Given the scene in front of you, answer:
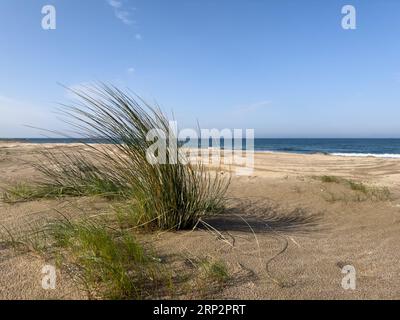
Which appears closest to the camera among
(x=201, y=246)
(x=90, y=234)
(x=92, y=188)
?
(x=90, y=234)

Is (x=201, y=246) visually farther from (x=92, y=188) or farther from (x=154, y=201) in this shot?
(x=92, y=188)

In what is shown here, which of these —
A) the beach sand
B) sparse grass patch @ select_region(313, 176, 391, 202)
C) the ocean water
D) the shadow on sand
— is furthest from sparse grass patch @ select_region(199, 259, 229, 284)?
the ocean water

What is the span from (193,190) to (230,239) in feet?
1.85

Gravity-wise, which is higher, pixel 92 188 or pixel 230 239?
pixel 92 188

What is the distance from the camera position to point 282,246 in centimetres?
276

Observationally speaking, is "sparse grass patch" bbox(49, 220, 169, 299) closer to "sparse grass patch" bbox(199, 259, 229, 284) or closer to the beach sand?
the beach sand

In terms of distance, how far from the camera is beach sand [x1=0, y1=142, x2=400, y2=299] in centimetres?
202

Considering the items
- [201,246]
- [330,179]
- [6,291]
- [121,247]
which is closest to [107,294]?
[121,247]

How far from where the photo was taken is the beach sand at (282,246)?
2.02 m

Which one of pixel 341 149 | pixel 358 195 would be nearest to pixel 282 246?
pixel 358 195

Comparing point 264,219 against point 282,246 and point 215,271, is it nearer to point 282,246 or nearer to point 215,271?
point 282,246

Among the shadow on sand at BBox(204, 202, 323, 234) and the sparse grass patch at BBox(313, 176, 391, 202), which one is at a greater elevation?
the sparse grass patch at BBox(313, 176, 391, 202)

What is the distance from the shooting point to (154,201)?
2830mm
